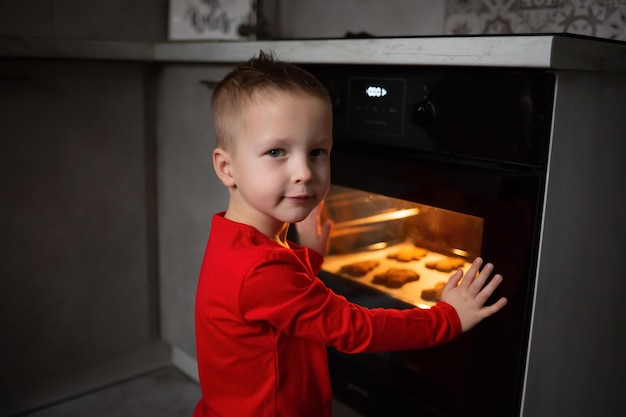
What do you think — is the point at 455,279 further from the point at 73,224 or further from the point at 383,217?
the point at 73,224

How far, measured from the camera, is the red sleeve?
2.85 feet

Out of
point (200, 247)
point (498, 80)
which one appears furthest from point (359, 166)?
point (200, 247)

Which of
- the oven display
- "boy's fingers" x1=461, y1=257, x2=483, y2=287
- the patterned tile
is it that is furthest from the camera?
the patterned tile

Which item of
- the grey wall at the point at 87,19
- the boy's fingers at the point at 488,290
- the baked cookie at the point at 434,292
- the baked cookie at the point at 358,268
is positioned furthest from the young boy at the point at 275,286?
the grey wall at the point at 87,19

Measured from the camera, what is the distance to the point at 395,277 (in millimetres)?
1167

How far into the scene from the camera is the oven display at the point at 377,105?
1.04 m

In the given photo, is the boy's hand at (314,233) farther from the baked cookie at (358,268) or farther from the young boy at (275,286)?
the young boy at (275,286)

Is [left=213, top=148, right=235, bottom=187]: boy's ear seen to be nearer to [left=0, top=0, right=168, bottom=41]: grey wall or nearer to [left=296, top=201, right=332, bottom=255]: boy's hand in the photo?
[left=296, top=201, right=332, bottom=255]: boy's hand

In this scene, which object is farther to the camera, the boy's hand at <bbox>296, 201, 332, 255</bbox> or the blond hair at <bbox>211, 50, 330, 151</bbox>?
the boy's hand at <bbox>296, 201, 332, 255</bbox>

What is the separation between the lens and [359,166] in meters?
1.11

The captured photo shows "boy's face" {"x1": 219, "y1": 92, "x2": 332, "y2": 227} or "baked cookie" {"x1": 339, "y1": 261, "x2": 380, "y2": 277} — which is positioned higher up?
"boy's face" {"x1": 219, "y1": 92, "x2": 332, "y2": 227}

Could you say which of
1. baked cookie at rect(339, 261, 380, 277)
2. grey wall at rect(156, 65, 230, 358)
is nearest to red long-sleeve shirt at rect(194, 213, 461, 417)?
baked cookie at rect(339, 261, 380, 277)

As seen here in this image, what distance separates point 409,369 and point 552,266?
1.06 feet

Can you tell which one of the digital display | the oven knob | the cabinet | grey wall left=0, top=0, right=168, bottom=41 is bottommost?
the cabinet
